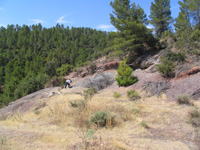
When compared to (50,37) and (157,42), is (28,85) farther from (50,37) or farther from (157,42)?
(50,37)

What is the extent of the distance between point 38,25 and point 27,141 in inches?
3971

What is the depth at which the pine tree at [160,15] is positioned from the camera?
2533 cm

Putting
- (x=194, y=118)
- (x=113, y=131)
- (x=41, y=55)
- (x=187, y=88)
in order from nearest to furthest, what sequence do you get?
1. (x=113, y=131)
2. (x=194, y=118)
3. (x=187, y=88)
4. (x=41, y=55)

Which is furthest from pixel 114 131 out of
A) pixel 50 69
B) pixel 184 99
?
pixel 50 69

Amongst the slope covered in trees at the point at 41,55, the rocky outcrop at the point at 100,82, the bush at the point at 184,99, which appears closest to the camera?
the bush at the point at 184,99

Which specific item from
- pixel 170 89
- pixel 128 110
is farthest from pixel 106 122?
pixel 170 89

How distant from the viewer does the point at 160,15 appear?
85.8 ft

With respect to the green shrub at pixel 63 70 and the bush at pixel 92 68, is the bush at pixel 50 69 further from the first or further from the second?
the bush at pixel 92 68

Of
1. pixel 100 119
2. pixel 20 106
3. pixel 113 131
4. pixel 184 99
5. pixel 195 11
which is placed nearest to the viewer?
pixel 113 131

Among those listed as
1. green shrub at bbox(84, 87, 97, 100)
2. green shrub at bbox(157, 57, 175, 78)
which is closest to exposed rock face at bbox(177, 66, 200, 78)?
green shrub at bbox(157, 57, 175, 78)

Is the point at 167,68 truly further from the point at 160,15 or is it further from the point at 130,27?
the point at 160,15

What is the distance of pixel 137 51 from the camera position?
Answer: 807 inches

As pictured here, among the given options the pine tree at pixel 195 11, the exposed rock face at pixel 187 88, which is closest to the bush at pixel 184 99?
the exposed rock face at pixel 187 88

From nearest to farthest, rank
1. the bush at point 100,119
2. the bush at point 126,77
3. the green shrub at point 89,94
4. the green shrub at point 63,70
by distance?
the bush at point 100,119
the green shrub at point 89,94
the bush at point 126,77
the green shrub at point 63,70
